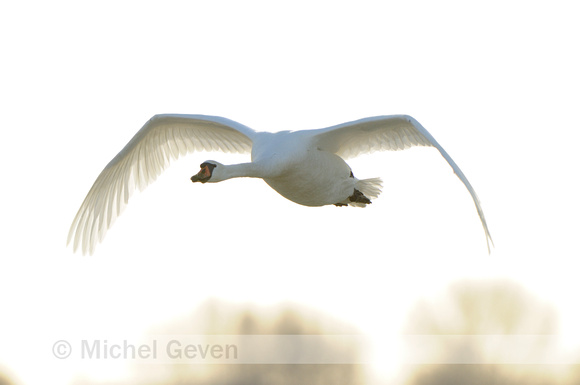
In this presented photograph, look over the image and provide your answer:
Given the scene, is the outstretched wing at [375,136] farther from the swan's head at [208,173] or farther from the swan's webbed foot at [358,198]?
the swan's head at [208,173]

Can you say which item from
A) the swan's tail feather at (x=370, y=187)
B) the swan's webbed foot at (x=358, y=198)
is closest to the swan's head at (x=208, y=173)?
the swan's webbed foot at (x=358, y=198)

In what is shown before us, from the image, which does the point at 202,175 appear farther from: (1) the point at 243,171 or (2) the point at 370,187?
(2) the point at 370,187

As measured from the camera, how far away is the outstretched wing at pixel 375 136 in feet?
46.3

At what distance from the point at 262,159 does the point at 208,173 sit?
2.40 ft

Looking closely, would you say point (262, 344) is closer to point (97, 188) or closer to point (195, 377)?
point (195, 377)

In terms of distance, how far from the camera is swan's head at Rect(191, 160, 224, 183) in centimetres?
1356

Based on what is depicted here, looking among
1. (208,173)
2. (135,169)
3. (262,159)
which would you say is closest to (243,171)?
(262,159)

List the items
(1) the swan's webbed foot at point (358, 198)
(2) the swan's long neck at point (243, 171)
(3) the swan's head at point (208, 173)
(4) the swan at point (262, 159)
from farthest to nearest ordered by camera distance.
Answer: (1) the swan's webbed foot at point (358, 198) < (4) the swan at point (262, 159) < (2) the swan's long neck at point (243, 171) < (3) the swan's head at point (208, 173)

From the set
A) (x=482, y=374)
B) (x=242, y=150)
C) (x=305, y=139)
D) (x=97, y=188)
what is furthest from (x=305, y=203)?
(x=482, y=374)

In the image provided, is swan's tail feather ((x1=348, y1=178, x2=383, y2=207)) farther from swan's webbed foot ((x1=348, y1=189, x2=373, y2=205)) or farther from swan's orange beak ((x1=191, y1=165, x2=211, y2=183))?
swan's orange beak ((x1=191, y1=165, x2=211, y2=183))

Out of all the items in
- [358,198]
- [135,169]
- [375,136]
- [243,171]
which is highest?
[375,136]

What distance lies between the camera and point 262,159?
1391cm

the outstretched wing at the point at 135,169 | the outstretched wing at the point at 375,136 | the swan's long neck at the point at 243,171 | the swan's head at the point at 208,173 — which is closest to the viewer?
the swan's head at the point at 208,173

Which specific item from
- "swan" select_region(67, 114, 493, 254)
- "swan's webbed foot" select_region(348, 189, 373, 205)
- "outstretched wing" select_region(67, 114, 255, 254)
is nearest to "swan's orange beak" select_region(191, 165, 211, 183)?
"swan" select_region(67, 114, 493, 254)
